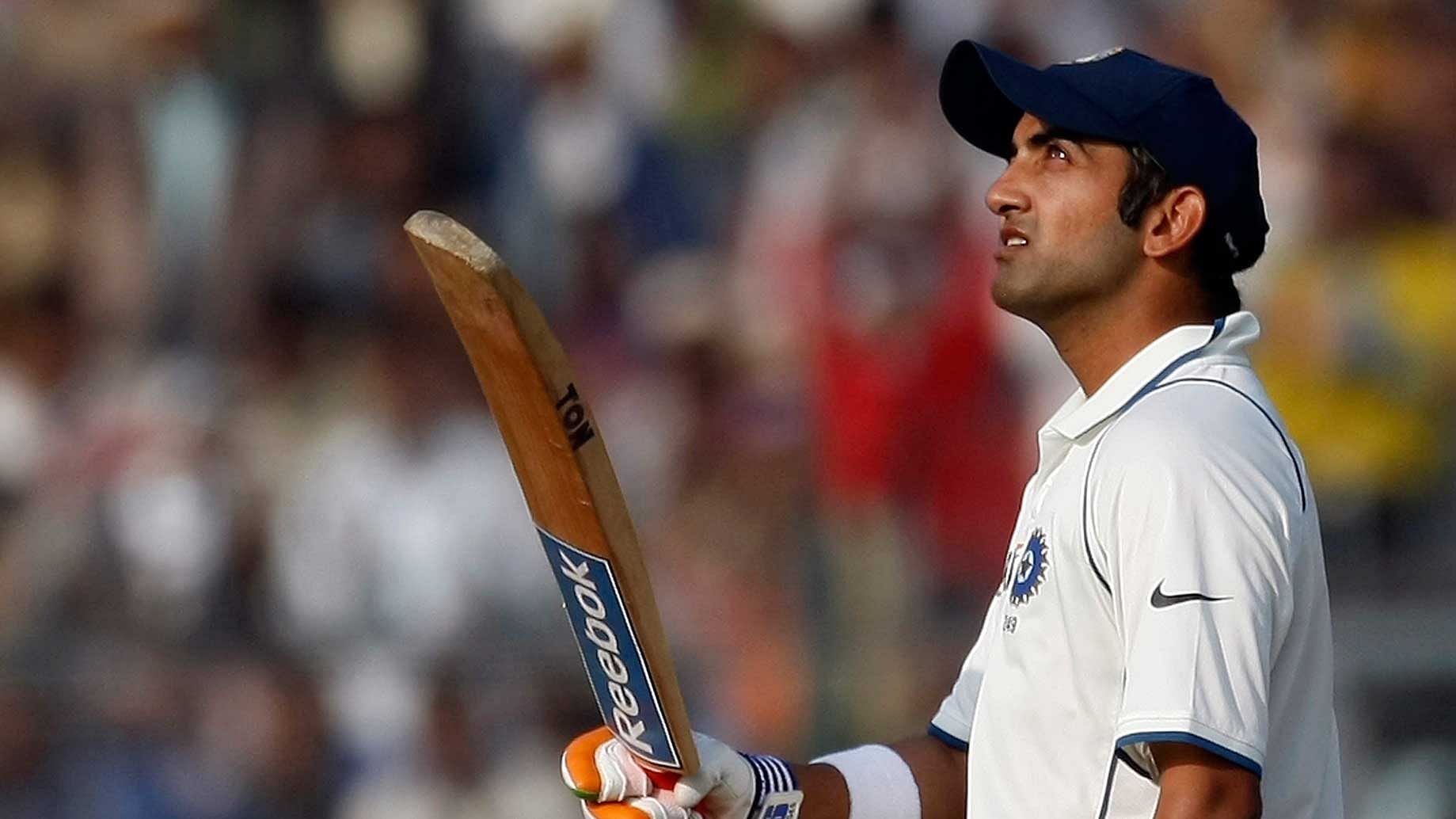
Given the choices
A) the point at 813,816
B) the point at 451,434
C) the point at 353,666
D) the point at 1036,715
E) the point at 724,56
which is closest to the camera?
the point at 1036,715

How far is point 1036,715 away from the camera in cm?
243

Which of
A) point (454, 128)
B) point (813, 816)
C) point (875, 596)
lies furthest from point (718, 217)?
point (813, 816)

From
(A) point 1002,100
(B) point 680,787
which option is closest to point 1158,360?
(A) point 1002,100

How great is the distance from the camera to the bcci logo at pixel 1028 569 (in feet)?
8.02

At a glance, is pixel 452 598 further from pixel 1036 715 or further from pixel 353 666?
pixel 1036 715

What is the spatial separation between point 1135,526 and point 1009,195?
554 millimetres

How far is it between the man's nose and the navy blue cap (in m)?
0.09

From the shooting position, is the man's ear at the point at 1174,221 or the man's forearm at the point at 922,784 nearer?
the man's ear at the point at 1174,221

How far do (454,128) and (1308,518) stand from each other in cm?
487

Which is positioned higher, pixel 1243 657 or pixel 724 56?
pixel 724 56

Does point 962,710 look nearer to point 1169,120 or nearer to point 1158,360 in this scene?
point 1158,360

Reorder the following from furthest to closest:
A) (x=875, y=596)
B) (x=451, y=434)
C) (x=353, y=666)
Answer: (x=451, y=434) → (x=353, y=666) → (x=875, y=596)

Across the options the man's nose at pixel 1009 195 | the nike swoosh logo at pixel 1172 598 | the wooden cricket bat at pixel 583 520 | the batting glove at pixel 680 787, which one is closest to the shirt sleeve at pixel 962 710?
the batting glove at pixel 680 787

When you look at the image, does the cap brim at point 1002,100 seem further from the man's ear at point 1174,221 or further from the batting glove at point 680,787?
the batting glove at point 680,787
